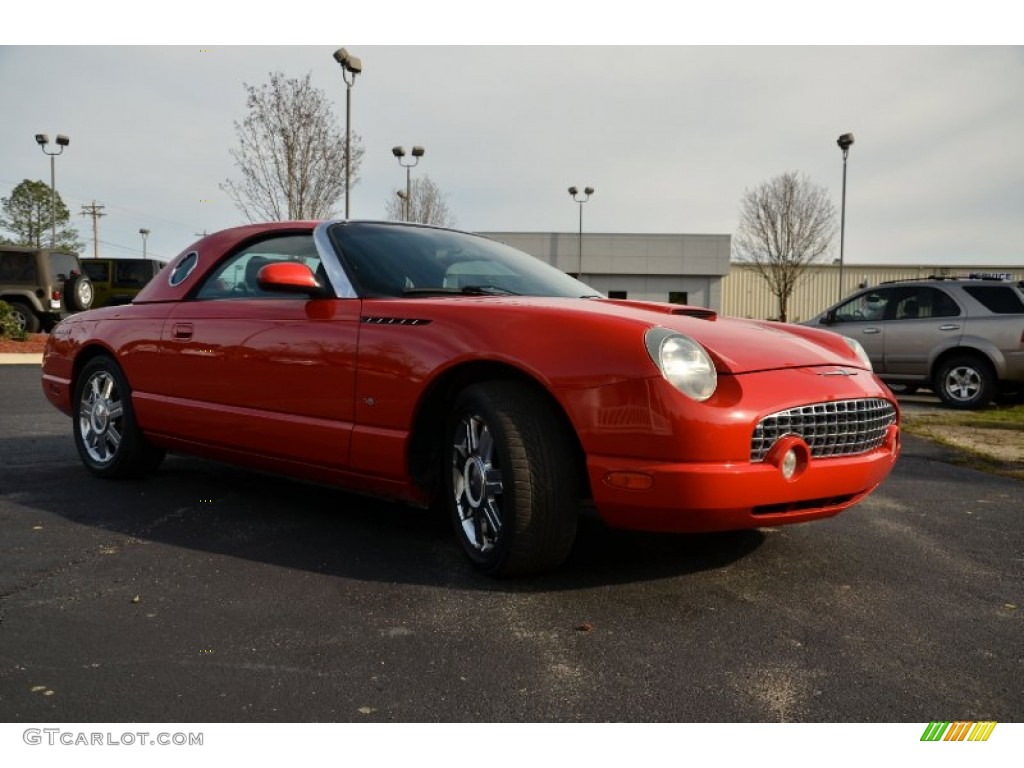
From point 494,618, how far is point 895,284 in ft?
33.6

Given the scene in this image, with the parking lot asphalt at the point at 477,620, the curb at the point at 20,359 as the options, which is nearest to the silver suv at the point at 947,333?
the parking lot asphalt at the point at 477,620

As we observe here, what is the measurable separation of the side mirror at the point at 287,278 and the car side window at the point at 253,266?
A: 227mm

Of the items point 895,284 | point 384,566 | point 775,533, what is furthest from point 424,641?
point 895,284

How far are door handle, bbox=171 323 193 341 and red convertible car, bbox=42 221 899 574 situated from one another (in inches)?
0.4

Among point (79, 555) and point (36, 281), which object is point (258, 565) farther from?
point (36, 281)

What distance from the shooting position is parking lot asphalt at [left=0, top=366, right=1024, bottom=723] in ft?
7.43

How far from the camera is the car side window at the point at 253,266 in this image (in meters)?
4.16

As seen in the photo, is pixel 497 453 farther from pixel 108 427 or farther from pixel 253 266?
pixel 108 427

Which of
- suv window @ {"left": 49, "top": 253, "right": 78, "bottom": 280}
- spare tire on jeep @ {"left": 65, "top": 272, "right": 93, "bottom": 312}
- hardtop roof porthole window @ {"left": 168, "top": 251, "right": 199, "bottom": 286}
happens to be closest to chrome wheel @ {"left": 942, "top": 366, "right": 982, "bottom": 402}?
hardtop roof porthole window @ {"left": 168, "top": 251, "right": 199, "bottom": 286}

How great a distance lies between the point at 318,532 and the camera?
3949mm

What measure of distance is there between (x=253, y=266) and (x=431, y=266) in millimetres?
1060
